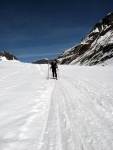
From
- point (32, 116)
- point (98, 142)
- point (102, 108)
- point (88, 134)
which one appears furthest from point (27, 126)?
point (102, 108)

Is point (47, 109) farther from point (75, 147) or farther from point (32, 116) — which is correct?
point (75, 147)

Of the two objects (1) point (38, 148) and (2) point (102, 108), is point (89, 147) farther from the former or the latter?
(2) point (102, 108)

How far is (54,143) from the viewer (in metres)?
4.36

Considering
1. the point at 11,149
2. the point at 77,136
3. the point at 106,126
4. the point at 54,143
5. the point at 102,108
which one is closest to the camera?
the point at 11,149

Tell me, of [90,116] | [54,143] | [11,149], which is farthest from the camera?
[90,116]

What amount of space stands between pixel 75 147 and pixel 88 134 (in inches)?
29.1

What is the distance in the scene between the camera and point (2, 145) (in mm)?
4281

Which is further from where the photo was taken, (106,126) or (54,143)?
(106,126)

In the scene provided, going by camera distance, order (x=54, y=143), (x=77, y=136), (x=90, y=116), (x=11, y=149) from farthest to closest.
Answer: (x=90, y=116) < (x=77, y=136) < (x=54, y=143) < (x=11, y=149)

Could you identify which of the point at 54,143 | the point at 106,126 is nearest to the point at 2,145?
the point at 54,143

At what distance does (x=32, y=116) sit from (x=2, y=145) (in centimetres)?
219

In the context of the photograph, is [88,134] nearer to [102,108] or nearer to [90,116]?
[90,116]

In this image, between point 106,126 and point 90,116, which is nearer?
point 106,126

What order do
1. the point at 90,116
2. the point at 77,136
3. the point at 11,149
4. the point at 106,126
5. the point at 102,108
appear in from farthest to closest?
the point at 102,108 < the point at 90,116 < the point at 106,126 < the point at 77,136 < the point at 11,149
